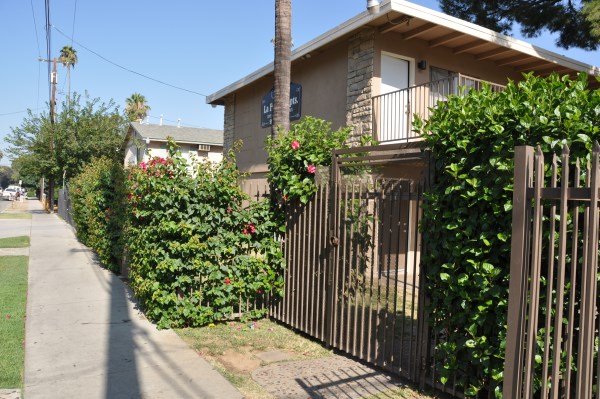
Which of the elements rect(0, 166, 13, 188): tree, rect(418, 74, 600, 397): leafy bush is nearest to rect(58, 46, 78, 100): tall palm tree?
rect(418, 74, 600, 397): leafy bush

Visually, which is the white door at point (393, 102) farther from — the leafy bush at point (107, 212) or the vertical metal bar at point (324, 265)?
the leafy bush at point (107, 212)

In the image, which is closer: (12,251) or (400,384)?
(400,384)

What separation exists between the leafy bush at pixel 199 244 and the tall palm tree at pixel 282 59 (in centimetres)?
162

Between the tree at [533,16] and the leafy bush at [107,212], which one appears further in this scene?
the tree at [533,16]

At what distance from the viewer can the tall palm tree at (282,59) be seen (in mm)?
8062

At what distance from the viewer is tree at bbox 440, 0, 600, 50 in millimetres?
14141

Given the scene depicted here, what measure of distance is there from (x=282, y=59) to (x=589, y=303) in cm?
664

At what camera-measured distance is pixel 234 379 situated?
190 inches

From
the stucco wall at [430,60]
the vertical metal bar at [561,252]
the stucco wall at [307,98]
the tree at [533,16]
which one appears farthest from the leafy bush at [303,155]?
the tree at [533,16]

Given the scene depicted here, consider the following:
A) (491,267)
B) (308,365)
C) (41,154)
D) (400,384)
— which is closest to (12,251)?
(308,365)

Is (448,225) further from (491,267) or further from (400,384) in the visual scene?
(400,384)

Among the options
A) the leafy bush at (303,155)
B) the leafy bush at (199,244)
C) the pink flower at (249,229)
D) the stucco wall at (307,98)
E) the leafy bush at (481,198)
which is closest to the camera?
the leafy bush at (481,198)

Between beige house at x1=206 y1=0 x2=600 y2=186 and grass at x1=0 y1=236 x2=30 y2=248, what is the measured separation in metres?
8.72

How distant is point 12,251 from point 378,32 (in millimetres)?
11243
